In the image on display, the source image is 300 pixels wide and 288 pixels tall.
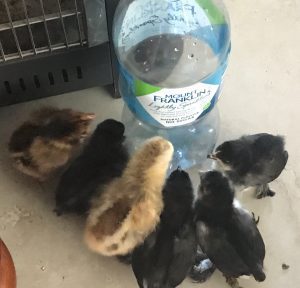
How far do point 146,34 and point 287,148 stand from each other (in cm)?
36

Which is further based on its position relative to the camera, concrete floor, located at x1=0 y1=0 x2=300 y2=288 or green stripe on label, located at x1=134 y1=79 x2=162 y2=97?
concrete floor, located at x1=0 y1=0 x2=300 y2=288

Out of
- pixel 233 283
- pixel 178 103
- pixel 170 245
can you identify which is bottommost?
pixel 233 283

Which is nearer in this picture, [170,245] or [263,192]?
[170,245]

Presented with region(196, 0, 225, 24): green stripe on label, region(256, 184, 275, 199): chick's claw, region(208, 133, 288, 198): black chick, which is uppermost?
region(196, 0, 225, 24): green stripe on label

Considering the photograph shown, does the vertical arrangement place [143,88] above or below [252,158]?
above

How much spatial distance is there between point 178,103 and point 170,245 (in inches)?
8.9

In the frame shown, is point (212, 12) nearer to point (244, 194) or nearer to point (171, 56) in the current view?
point (171, 56)

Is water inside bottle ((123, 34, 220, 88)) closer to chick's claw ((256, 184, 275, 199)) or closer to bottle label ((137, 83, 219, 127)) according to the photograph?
bottle label ((137, 83, 219, 127))

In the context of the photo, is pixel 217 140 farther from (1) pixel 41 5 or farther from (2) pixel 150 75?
(1) pixel 41 5

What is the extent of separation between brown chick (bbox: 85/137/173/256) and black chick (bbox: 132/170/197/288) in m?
0.01

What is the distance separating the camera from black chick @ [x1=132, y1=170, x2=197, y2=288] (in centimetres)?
98

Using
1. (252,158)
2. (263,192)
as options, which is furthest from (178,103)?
(263,192)

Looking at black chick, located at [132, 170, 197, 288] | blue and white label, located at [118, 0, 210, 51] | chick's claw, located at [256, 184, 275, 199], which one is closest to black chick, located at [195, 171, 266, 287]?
black chick, located at [132, 170, 197, 288]

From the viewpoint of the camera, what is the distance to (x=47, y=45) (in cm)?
109
